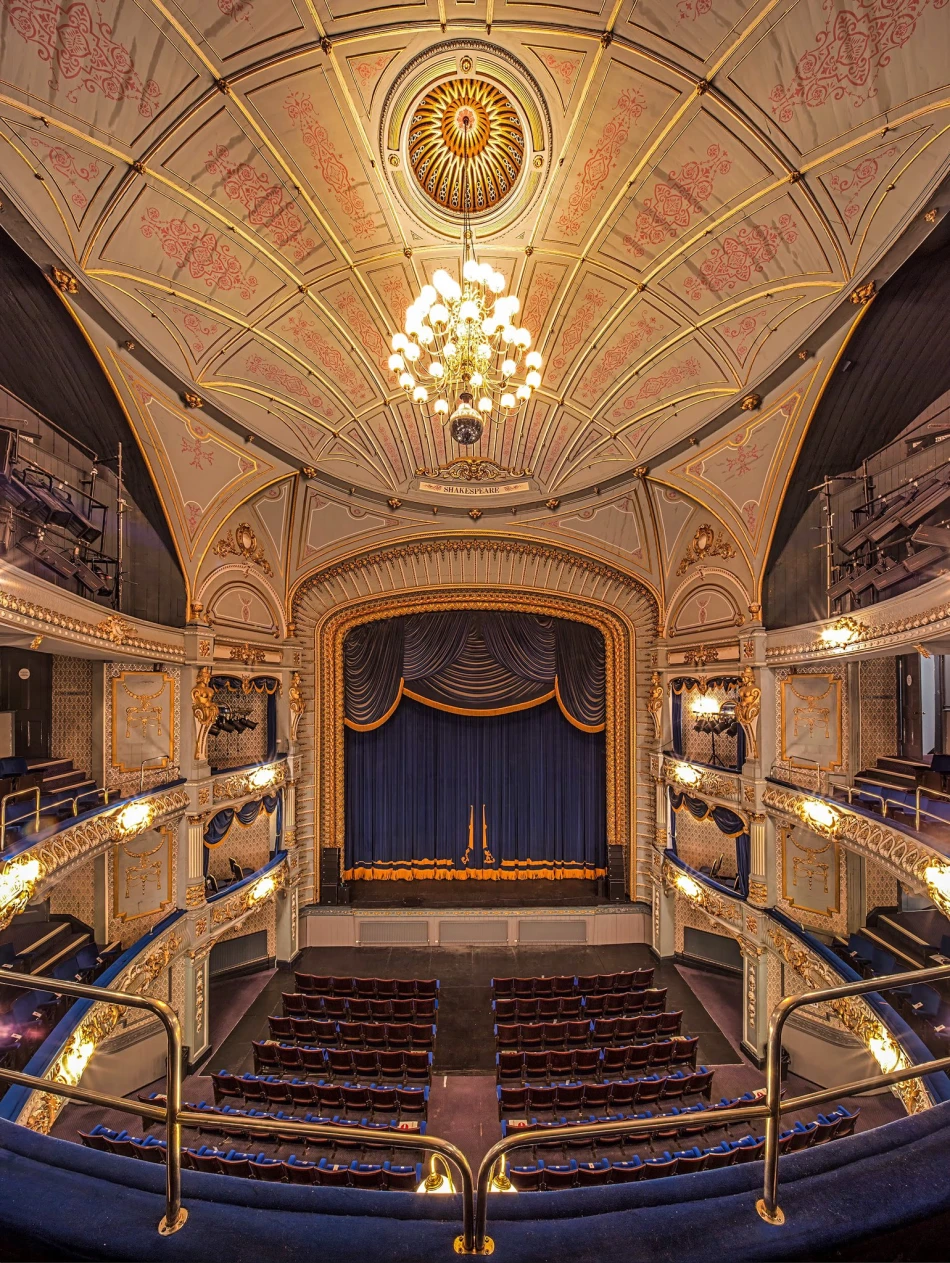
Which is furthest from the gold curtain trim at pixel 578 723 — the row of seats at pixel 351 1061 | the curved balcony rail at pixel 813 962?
the row of seats at pixel 351 1061

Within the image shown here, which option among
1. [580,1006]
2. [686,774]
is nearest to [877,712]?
[686,774]

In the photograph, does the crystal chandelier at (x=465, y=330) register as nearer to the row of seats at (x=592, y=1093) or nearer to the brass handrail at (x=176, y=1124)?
the brass handrail at (x=176, y=1124)

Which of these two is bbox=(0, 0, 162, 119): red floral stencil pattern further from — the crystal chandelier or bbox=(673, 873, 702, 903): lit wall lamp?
bbox=(673, 873, 702, 903): lit wall lamp

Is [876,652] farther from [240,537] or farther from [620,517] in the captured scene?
[240,537]

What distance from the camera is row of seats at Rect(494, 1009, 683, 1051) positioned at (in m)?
10.3

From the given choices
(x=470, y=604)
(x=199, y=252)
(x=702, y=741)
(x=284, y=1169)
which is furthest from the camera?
(x=470, y=604)

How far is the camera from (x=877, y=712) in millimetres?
10906

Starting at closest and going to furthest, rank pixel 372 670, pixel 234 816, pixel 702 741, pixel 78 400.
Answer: pixel 78 400 → pixel 234 816 → pixel 702 741 → pixel 372 670

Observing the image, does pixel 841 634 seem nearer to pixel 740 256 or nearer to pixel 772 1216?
pixel 740 256

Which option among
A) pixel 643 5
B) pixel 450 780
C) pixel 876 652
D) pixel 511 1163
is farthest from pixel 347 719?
pixel 643 5

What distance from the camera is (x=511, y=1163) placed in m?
8.30

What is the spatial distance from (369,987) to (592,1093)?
201 inches

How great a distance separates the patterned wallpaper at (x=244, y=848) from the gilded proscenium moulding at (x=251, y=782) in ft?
2.78

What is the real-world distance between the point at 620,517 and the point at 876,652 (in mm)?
6552
